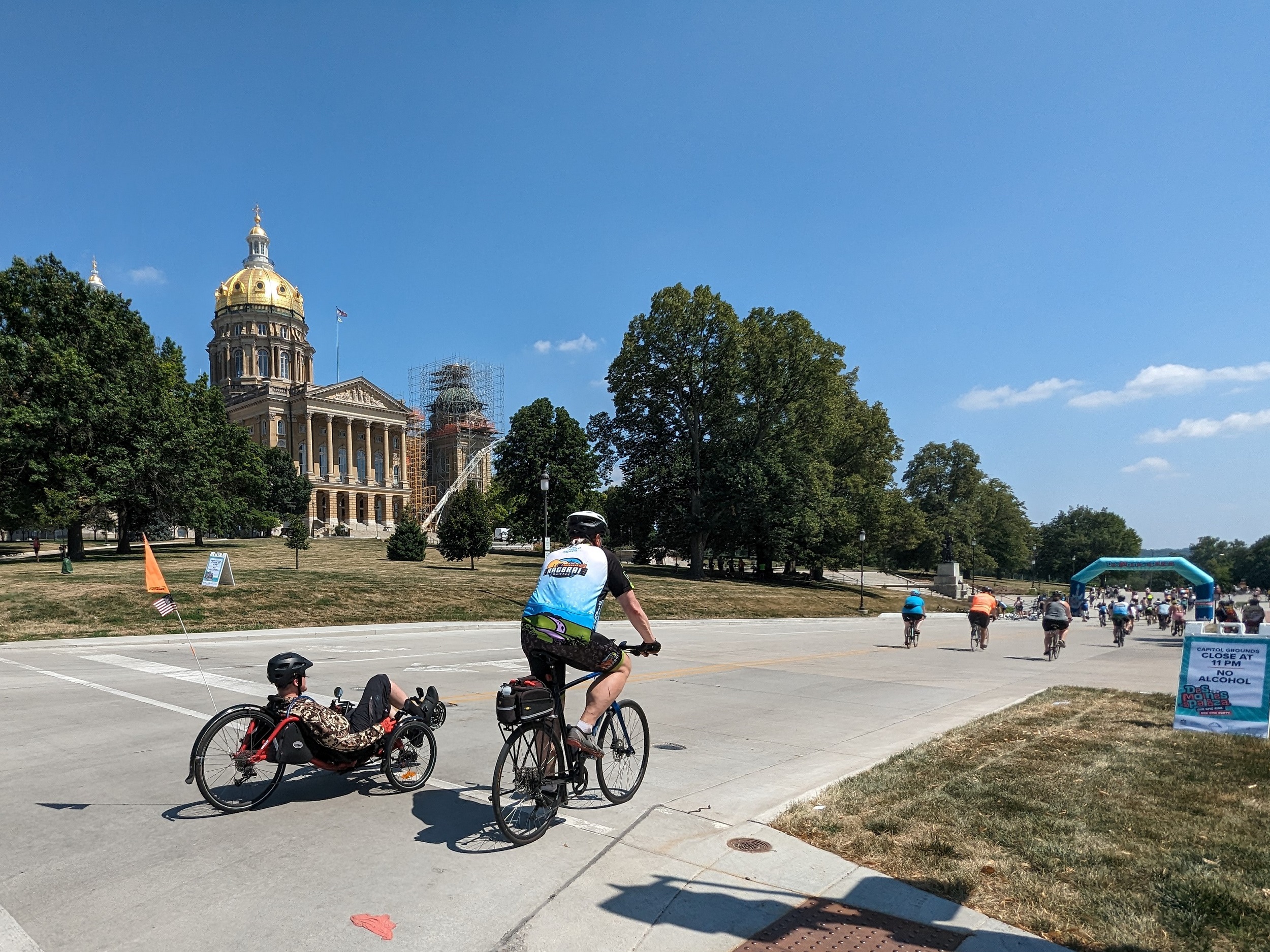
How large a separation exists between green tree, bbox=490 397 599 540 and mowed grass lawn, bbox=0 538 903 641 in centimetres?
1908

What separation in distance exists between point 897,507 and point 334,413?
2790 inches

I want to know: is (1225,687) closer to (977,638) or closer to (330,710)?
(330,710)

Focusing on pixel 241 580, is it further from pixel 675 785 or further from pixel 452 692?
pixel 675 785

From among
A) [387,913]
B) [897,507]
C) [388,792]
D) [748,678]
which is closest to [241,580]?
[748,678]

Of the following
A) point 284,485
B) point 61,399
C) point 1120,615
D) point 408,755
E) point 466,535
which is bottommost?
point 1120,615

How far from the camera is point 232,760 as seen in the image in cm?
549

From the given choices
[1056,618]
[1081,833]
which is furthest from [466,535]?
[1081,833]

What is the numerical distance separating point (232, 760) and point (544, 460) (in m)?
61.6

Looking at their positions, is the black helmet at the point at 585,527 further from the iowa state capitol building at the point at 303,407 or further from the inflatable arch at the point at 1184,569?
the iowa state capitol building at the point at 303,407

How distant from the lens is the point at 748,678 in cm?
1309

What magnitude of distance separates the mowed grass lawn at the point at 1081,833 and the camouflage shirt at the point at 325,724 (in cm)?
305

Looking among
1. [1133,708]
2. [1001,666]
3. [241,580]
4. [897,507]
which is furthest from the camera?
[897,507]

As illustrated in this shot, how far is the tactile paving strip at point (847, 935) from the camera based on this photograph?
3.56 meters

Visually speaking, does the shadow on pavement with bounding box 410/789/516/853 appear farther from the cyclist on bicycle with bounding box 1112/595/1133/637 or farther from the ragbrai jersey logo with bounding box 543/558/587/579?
the cyclist on bicycle with bounding box 1112/595/1133/637
